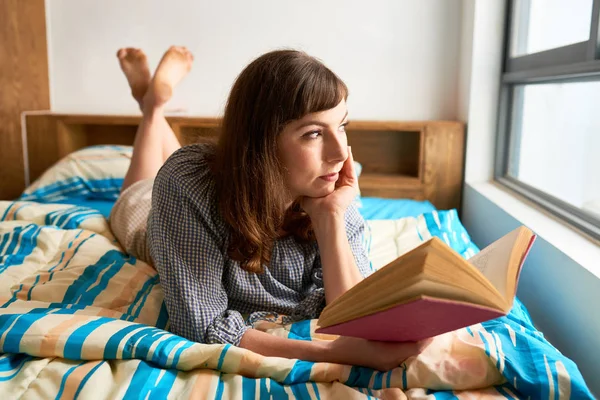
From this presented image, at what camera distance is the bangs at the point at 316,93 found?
943mm

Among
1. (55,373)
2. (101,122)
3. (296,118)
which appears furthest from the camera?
(101,122)

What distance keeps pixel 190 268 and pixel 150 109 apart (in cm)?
104

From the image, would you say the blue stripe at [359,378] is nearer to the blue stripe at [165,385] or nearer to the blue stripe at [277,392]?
the blue stripe at [277,392]

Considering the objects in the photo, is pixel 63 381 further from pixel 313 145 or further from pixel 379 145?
pixel 379 145

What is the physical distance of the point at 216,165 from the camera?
1.04m

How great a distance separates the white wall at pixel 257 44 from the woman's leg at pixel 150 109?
656 millimetres

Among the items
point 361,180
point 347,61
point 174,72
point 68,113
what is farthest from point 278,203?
point 68,113

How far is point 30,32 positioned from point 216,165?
7.28ft

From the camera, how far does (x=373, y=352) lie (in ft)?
2.75

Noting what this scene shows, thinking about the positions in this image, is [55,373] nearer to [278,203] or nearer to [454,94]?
[278,203]

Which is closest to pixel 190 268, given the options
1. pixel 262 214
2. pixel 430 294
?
pixel 262 214

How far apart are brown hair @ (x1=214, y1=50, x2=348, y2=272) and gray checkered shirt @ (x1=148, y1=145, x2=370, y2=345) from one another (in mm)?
37

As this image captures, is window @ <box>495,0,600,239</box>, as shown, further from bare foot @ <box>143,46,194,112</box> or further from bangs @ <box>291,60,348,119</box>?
bare foot @ <box>143,46,194,112</box>

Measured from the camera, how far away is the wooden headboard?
242 cm
